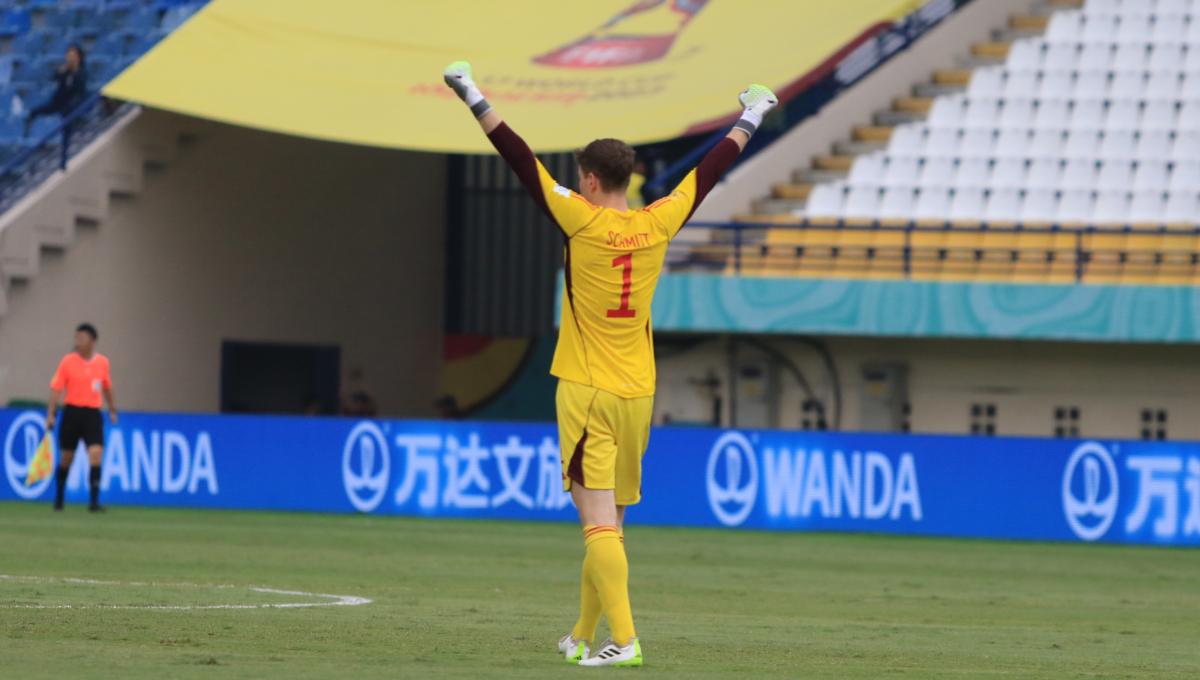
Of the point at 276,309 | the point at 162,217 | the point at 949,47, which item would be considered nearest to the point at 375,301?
the point at 276,309

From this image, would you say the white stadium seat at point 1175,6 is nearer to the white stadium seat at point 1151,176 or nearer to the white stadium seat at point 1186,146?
the white stadium seat at point 1186,146

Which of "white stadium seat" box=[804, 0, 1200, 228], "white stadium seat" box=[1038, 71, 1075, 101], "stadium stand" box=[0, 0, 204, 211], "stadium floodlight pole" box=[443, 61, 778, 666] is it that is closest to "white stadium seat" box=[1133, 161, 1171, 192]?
"white stadium seat" box=[804, 0, 1200, 228]

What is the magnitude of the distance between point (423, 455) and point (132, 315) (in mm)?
8611

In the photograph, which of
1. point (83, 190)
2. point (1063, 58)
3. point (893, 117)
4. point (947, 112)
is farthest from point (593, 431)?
point (1063, 58)

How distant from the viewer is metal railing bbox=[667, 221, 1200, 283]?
25719 mm

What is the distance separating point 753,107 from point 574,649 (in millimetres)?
2459

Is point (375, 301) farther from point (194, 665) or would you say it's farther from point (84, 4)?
point (194, 665)

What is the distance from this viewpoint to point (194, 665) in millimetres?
7652

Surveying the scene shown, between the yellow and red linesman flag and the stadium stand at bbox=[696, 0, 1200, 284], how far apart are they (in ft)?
29.2

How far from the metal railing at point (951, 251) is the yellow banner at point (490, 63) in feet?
5.88

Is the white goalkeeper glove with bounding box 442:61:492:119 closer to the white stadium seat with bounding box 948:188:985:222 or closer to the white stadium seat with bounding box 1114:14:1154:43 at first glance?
the white stadium seat with bounding box 948:188:985:222

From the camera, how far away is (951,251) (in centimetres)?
2642

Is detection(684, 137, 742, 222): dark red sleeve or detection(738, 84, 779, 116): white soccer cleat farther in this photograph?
detection(738, 84, 779, 116): white soccer cleat

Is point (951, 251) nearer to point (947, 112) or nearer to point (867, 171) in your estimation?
point (867, 171)
